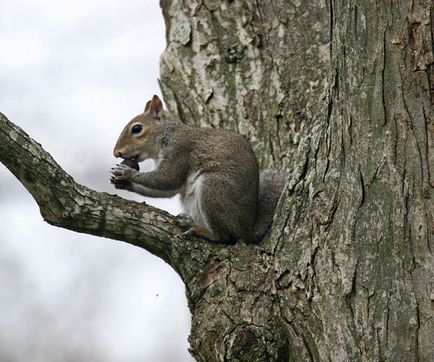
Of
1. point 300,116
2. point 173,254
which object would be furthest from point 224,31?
point 173,254

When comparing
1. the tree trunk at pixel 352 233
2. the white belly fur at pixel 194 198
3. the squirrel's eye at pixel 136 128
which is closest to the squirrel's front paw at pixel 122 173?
the white belly fur at pixel 194 198

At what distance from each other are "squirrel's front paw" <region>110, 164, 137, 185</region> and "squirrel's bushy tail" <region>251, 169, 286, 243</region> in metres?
0.80

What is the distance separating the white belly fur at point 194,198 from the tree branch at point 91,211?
593 mm

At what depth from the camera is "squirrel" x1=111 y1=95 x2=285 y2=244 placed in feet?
16.1

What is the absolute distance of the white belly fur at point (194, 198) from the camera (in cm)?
504

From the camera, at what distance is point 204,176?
5188 mm

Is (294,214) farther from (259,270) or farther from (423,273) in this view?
(423,273)

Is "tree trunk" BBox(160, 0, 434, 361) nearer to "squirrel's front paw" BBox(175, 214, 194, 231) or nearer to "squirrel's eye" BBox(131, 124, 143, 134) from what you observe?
"squirrel's front paw" BBox(175, 214, 194, 231)

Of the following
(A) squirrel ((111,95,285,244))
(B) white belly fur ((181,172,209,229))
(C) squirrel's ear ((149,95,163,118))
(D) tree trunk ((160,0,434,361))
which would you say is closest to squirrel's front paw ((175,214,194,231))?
(A) squirrel ((111,95,285,244))

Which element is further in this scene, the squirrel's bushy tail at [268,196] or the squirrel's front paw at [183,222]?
the squirrel's bushy tail at [268,196]

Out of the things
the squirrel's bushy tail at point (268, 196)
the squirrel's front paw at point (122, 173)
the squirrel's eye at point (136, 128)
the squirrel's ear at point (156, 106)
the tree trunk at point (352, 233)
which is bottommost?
the tree trunk at point (352, 233)

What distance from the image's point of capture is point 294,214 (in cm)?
415

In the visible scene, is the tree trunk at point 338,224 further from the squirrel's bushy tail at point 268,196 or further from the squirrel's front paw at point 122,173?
the squirrel's front paw at point 122,173

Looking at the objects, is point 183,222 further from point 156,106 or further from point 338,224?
point 156,106
